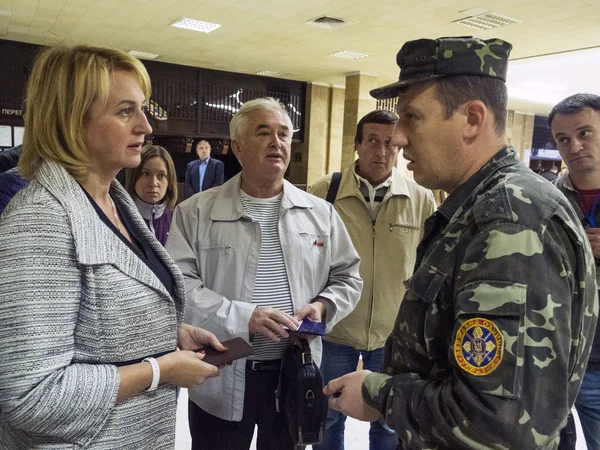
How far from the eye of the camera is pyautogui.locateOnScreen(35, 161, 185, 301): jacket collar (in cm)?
104

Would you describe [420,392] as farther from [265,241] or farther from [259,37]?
[259,37]

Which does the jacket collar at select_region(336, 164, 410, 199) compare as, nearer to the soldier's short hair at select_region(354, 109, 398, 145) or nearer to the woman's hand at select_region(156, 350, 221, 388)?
the soldier's short hair at select_region(354, 109, 398, 145)

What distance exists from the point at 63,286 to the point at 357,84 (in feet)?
32.1

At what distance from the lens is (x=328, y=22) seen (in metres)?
6.63

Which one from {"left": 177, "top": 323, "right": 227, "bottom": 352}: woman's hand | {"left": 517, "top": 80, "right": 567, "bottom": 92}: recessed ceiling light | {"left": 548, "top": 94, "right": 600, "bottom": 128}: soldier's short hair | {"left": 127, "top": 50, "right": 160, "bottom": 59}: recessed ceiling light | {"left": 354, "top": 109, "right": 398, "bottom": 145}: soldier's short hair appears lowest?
{"left": 177, "top": 323, "right": 227, "bottom": 352}: woman's hand

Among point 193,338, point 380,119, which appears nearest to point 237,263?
point 193,338

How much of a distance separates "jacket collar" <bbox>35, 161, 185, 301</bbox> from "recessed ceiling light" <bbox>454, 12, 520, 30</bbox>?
6.17 meters

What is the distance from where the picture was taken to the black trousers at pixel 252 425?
1780mm

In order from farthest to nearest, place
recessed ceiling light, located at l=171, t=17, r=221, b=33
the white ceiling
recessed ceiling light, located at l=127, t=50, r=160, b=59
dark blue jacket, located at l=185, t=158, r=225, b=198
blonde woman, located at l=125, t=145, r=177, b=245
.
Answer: recessed ceiling light, located at l=127, t=50, r=160, b=59 → dark blue jacket, located at l=185, t=158, r=225, b=198 → recessed ceiling light, located at l=171, t=17, r=221, b=33 → the white ceiling → blonde woman, located at l=125, t=145, r=177, b=245

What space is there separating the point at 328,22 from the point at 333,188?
4.97m

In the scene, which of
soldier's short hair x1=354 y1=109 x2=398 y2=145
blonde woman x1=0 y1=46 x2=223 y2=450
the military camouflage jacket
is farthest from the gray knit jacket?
soldier's short hair x1=354 y1=109 x2=398 y2=145

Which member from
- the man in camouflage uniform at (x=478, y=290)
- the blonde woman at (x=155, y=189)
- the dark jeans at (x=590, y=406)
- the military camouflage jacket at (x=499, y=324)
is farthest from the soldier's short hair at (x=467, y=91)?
the blonde woman at (x=155, y=189)

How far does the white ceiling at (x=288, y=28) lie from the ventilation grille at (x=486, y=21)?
14 centimetres

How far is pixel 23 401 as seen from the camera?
3.14 ft
